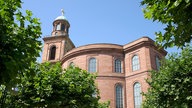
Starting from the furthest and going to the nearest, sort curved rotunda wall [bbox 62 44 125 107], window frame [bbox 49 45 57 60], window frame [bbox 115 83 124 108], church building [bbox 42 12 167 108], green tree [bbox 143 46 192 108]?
window frame [bbox 49 45 57 60] → curved rotunda wall [bbox 62 44 125 107] → window frame [bbox 115 83 124 108] → church building [bbox 42 12 167 108] → green tree [bbox 143 46 192 108]

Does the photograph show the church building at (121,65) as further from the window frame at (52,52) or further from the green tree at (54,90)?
the green tree at (54,90)

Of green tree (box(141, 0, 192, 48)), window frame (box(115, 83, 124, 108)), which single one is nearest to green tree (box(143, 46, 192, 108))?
green tree (box(141, 0, 192, 48))

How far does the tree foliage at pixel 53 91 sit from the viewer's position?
15.1 metres

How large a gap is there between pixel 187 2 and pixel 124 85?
2982 centimetres

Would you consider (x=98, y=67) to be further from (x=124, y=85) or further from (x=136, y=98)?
(x=136, y=98)

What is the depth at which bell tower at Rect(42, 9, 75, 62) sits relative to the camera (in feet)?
147

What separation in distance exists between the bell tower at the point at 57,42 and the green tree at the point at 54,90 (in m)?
27.3

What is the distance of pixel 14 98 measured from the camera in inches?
608

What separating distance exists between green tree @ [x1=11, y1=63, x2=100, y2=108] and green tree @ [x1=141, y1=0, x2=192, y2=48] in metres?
9.52

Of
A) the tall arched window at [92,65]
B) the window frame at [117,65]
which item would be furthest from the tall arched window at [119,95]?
the tall arched window at [92,65]

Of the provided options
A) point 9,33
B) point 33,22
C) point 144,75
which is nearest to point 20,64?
point 9,33

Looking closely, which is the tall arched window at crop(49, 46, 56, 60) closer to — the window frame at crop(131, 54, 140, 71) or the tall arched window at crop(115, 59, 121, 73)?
the tall arched window at crop(115, 59, 121, 73)

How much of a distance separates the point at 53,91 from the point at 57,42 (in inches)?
1234

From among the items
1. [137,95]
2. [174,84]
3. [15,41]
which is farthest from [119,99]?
[15,41]
